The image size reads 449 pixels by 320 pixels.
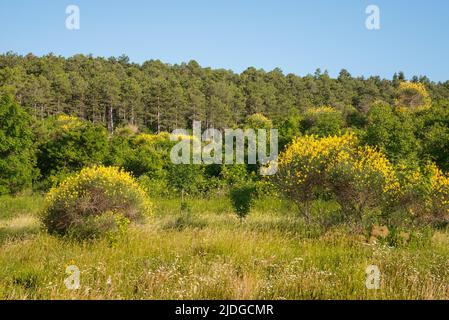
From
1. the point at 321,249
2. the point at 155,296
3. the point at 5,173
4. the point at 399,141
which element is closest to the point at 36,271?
the point at 155,296

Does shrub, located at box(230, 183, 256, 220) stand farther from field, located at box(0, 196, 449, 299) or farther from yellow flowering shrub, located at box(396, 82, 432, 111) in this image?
yellow flowering shrub, located at box(396, 82, 432, 111)

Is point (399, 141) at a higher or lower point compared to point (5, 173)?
higher

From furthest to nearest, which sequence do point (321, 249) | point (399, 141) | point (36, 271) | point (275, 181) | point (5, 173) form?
point (5, 173) → point (399, 141) → point (275, 181) → point (321, 249) → point (36, 271)

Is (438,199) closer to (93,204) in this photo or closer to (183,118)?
(93,204)

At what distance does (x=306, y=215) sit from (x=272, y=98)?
69.9 m

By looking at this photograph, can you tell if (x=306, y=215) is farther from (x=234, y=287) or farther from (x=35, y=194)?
Result: (x=35, y=194)

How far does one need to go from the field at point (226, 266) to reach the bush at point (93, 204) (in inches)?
19.4

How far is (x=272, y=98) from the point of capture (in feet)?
270

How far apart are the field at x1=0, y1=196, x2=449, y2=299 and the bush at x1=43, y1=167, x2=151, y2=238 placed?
0.49 metres

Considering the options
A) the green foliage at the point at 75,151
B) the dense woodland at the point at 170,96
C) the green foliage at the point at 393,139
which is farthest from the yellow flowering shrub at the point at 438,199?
the dense woodland at the point at 170,96

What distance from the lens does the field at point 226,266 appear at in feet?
21.0

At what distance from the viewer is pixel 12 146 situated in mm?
32250

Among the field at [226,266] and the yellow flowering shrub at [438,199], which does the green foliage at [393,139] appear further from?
the field at [226,266]

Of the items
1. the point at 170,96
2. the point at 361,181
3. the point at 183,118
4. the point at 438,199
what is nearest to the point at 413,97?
the point at 183,118
